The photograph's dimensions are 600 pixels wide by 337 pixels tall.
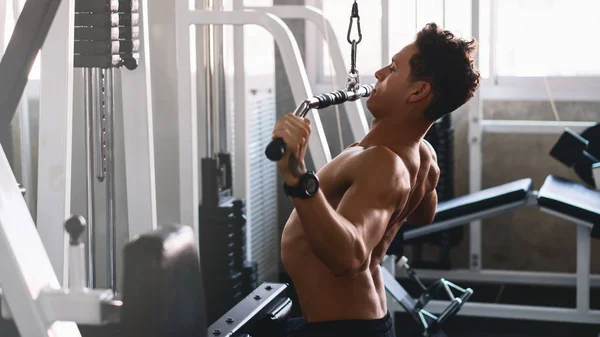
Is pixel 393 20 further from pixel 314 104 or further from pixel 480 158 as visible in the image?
pixel 314 104

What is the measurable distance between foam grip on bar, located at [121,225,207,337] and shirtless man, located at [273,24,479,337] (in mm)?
209

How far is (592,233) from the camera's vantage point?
320cm

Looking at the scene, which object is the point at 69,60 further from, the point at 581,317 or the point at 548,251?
the point at 548,251

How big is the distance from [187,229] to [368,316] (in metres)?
0.39

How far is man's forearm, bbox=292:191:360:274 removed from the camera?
4.47 ft

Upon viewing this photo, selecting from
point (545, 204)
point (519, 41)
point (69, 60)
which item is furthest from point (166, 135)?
point (519, 41)

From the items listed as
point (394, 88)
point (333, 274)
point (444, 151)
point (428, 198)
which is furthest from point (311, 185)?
point (444, 151)

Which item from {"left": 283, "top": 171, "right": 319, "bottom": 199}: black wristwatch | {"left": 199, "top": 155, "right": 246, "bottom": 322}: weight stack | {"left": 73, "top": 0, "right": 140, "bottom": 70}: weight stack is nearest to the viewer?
{"left": 283, "top": 171, "right": 319, "bottom": 199}: black wristwatch

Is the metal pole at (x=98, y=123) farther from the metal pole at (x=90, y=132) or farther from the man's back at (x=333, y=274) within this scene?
the man's back at (x=333, y=274)

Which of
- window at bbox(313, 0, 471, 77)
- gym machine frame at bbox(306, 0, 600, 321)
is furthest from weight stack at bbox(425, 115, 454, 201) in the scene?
window at bbox(313, 0, 471, 77)

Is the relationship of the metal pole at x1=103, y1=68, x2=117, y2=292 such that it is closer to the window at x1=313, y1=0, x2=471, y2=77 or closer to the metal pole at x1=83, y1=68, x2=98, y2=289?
the metal pole at x1=83, y1=68, x2=98, y2=289

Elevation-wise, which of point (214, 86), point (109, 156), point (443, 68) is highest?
point (443, 68)

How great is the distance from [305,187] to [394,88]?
13.5 inches

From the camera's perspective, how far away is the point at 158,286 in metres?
1.25
